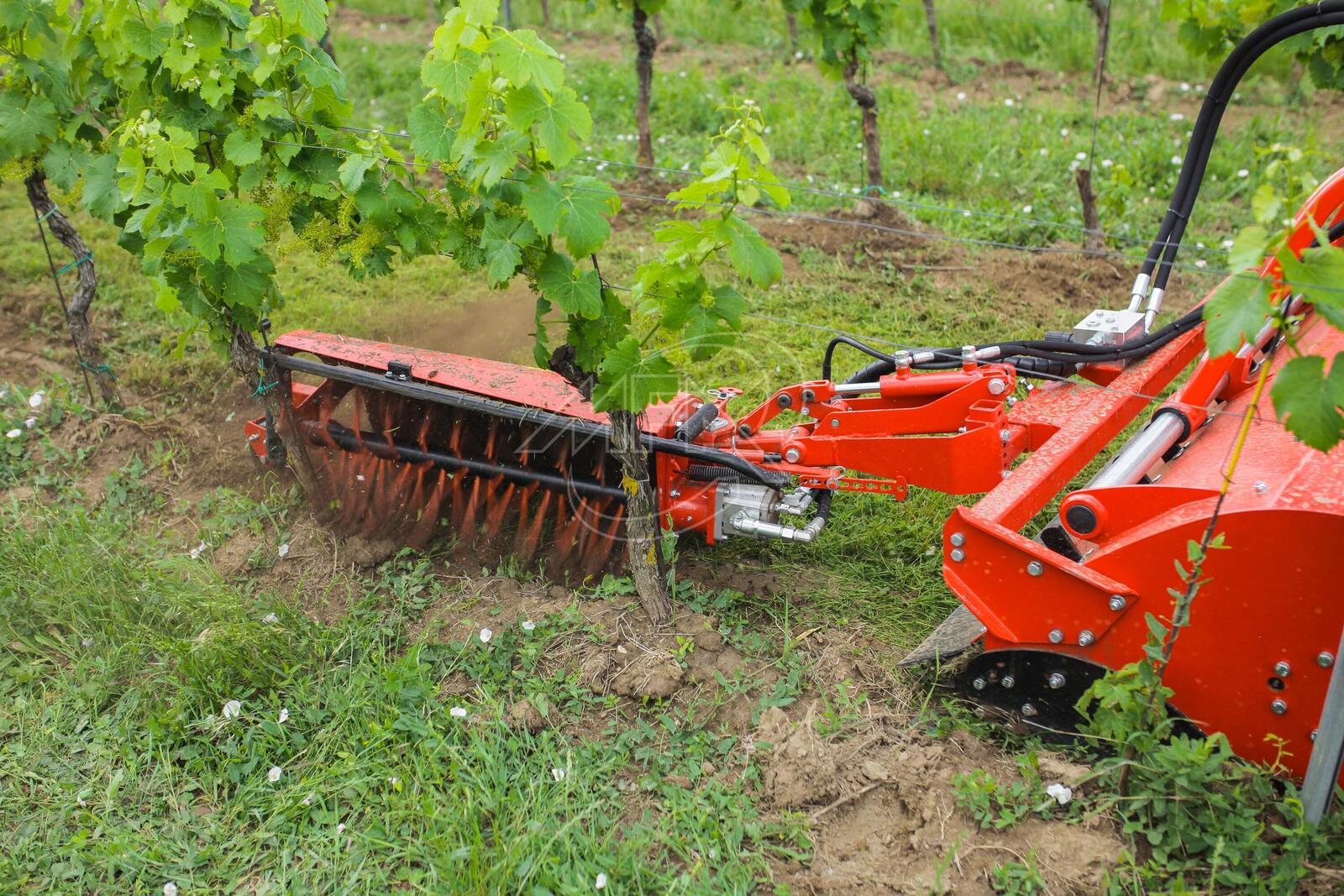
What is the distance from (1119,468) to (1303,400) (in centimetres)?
100

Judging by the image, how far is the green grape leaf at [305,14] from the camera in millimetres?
3465

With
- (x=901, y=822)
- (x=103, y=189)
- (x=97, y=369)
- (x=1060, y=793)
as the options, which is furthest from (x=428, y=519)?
(x=1060, y=793)

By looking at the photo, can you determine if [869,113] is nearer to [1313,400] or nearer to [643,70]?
[643,70]

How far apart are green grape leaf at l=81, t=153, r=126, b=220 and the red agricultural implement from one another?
0.81 meters

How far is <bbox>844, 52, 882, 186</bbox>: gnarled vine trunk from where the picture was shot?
6.95 m

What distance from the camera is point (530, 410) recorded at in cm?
398

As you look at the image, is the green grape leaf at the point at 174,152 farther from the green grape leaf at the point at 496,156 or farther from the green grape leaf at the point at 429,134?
the green grape leaf at the point at 496,156

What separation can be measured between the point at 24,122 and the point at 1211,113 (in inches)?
178

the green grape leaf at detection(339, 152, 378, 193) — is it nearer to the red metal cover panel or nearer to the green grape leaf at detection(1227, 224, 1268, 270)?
the red metal cover panel

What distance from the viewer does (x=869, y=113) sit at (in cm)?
703

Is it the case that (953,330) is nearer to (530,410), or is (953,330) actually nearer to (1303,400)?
(530,410)

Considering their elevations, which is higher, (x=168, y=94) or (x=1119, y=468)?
(x=168, y=94)

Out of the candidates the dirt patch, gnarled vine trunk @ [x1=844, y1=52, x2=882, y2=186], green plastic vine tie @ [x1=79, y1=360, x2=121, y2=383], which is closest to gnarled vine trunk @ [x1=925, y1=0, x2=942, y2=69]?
gnarled vine trunk @ [x1=844, y1=52, x2=882, y2=186]

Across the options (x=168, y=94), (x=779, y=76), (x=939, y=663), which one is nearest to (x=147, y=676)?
(x=168, y=94)
